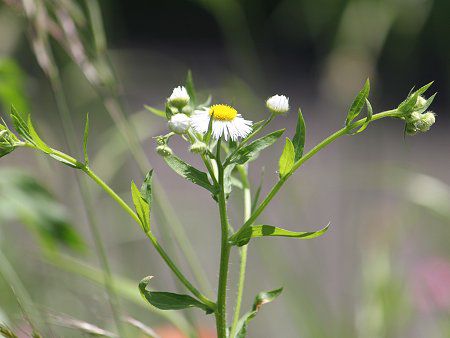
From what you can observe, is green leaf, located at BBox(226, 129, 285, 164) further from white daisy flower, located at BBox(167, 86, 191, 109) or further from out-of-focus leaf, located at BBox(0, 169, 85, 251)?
out-of-focus leaf, located at BBox(0, 169, 85, 251)

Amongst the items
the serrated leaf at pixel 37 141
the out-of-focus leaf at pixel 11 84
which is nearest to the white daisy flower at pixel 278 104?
the serrated leaf at pixel 37 141

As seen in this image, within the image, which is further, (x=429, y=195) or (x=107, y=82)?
(x=429, y=195)

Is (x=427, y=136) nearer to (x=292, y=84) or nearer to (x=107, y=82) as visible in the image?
(x=292, y=84)

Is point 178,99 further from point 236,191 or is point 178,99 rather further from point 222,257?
point 236,191

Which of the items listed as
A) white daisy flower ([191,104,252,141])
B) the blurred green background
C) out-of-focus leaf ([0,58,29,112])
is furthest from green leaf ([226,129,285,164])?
out-of-focus leaf ([0,58,29,112])

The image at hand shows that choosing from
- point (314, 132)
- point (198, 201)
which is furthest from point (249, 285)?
point (314, 132)

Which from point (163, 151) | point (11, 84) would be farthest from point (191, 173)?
point (11, 84)
